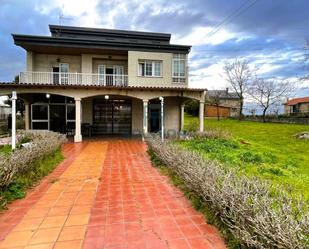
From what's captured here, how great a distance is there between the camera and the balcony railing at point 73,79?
16.0 metres

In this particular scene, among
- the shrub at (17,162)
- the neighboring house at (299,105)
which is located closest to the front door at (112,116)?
the shrub at (17,162)

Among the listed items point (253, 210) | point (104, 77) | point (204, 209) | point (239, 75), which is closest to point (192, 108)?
point (239, 75)

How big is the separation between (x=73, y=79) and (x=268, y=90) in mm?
31243

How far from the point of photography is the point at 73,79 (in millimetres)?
16891

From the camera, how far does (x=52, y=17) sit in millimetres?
20578

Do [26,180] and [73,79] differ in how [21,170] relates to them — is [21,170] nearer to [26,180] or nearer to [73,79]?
[26,180]

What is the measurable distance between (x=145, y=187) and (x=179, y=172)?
2.90 feet

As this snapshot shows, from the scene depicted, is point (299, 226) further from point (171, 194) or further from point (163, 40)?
point (163, 40)

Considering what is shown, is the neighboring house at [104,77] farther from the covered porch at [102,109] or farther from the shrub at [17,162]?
the shrub at [17,162]

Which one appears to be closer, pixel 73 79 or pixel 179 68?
pixel 73 79

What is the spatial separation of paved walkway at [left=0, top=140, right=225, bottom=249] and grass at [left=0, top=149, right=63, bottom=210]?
180mm

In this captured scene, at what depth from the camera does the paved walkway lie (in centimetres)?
310

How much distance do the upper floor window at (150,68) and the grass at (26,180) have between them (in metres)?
11.2

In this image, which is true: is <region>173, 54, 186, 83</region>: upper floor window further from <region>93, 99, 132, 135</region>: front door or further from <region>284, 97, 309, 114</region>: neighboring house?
<region>284, 97, 309, 114</region>: neighboring house
